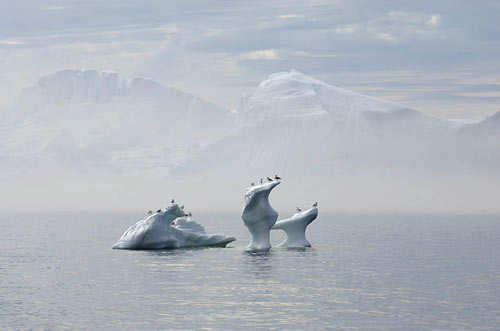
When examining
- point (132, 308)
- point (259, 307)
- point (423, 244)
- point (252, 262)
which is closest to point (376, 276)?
point (252, 262)

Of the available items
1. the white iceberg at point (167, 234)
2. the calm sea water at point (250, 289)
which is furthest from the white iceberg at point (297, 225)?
the white iceberg at point (167, 234)

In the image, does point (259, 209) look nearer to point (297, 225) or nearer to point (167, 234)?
point (297, 225)

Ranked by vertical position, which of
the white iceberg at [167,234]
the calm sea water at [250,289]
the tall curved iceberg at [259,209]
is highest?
the tall curved iceberg at [259,209]

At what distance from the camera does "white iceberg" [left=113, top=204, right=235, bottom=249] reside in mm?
80750

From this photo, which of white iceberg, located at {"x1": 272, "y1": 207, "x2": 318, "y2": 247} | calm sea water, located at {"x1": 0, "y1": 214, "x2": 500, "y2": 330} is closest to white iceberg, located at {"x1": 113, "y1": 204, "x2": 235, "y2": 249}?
calm sea water, located at {"x1": 0, "y1": 214, "x2": 500, "y2": 330}

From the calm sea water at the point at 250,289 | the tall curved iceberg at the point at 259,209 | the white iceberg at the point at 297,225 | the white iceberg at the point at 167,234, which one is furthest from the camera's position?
the white iceberg at the point at 297,225

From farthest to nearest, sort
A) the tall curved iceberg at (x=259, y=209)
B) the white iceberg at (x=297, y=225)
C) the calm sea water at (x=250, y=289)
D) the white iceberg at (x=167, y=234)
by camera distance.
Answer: the white iceberg at (x=297, y=225), the white iceberg at (x=167, y=234), the tall curved iceberg at (x=259, y=209), the calm sea water at (x=250, y=289)

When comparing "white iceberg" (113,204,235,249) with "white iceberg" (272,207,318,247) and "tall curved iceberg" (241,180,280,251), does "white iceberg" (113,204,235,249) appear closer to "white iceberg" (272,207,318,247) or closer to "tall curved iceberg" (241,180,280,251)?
"white iceberg" (272,207,318,247)

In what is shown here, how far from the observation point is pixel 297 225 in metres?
85.0

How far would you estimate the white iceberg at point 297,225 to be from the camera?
82.8 m

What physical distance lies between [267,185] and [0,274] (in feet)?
79.6

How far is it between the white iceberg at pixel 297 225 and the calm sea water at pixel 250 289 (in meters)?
2.19

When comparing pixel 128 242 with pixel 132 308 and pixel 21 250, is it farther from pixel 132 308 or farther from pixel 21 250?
pixel 132 308

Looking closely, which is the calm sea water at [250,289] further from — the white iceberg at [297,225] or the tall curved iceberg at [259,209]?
the tall curved iceberg at [259,209]
